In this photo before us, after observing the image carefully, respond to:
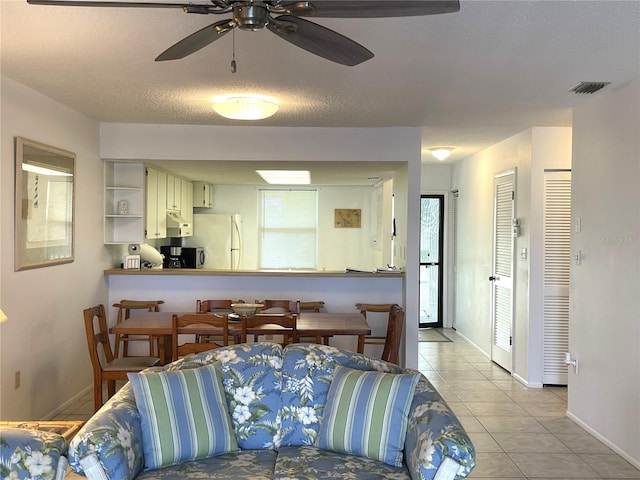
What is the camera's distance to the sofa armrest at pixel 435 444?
80.4 inches

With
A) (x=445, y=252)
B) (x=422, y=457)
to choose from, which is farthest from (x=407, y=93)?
(x=445, y=252)

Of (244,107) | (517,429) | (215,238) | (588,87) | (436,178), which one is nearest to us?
(588,87)

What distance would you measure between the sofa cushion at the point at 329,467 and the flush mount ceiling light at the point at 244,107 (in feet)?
7.60

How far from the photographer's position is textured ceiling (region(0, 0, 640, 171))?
2510 millimetres

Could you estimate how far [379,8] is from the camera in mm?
1767

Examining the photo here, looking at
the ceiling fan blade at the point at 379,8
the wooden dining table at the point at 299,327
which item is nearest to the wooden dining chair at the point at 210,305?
the wooden dining table at the point at 299,327

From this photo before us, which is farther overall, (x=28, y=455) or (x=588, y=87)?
(x=588, y=87)

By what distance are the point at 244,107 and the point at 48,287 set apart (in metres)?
2.01

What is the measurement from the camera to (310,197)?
868cm

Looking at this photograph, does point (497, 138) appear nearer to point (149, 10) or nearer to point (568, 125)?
point (568, 125)

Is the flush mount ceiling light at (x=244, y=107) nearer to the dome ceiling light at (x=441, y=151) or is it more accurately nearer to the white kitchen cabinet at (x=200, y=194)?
the dome ceiling light at (x=441, y=151)

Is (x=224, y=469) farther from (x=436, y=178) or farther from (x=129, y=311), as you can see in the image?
(x=436, y=178)

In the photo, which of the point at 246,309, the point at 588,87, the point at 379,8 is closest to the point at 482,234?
the point at 588,87

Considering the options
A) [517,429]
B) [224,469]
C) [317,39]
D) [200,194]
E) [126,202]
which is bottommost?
[517,429]
